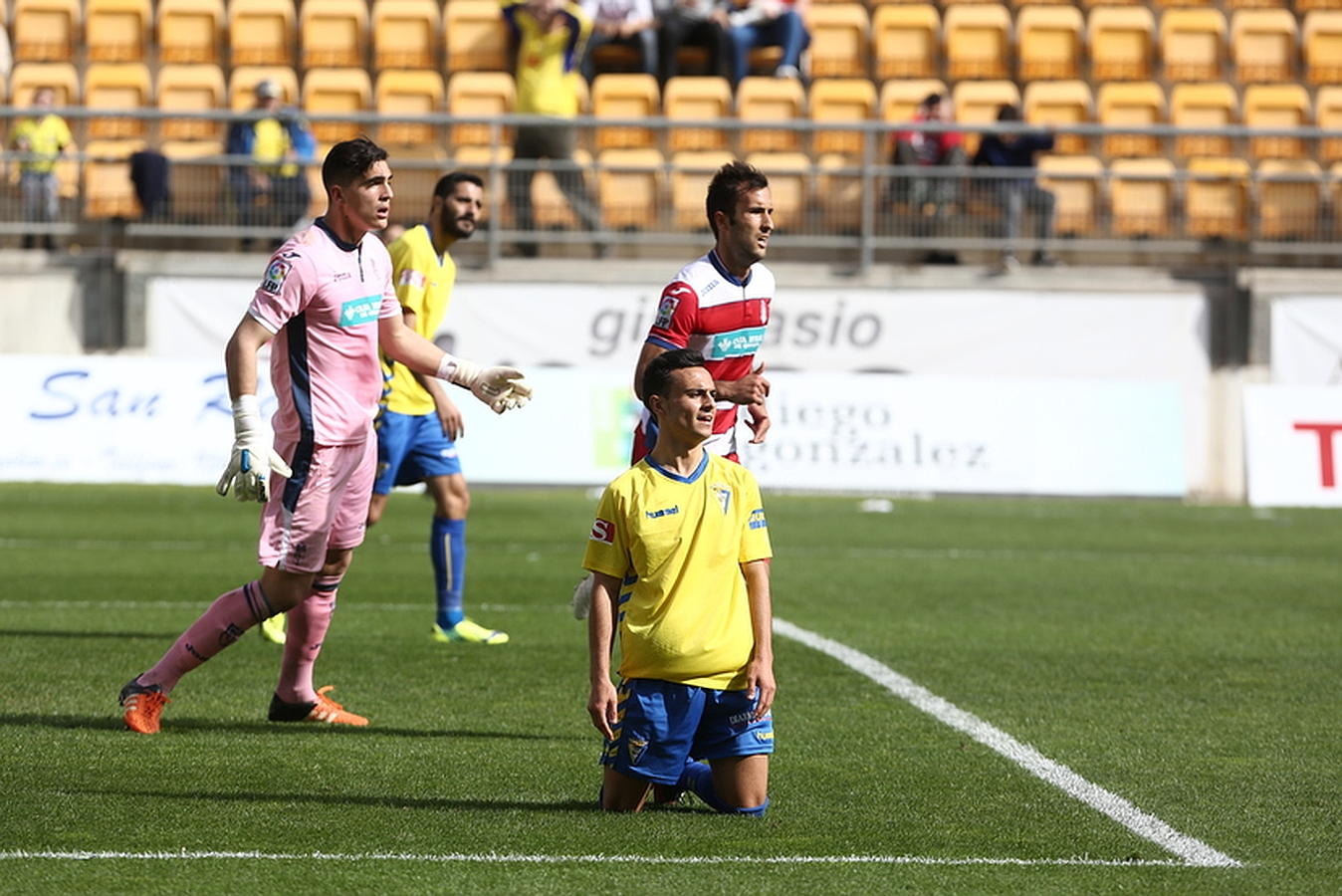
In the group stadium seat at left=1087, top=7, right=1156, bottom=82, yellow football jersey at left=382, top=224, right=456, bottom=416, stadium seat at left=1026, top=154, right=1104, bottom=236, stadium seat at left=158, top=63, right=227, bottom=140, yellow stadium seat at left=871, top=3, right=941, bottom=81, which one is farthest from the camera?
stadium seat at left=1087, top=7, right=1156, bottom=82

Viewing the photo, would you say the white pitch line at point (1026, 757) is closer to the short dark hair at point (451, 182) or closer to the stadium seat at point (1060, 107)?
the short dark hair at point (451, 182)

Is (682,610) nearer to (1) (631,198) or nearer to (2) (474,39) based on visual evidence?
(1) (631,198)

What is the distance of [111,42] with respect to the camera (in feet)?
74.9

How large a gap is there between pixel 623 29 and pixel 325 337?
15945 millimetres

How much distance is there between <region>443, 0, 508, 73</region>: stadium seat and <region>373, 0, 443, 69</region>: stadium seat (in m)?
0.25

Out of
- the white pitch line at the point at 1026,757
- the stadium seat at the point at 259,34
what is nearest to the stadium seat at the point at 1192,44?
the stadium seat at the point at 259,34

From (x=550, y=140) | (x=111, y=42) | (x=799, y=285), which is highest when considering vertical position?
(x=111, y=42)

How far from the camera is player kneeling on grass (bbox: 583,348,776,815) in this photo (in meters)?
5.70

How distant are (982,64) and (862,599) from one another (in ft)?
42.8

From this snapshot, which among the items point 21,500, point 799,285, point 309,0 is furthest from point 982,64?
point 21,500

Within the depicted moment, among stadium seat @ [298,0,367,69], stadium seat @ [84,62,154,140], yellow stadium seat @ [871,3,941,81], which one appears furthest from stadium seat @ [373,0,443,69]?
yellow stadium seat @ [871,3,941,81]

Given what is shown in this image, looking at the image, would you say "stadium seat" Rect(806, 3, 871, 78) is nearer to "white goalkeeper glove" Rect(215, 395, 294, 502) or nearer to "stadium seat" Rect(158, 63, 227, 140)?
"stadium seat" Rect(158, 63, 227, 140)

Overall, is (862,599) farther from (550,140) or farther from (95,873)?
(550,140)

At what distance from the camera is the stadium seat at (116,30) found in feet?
74.8
